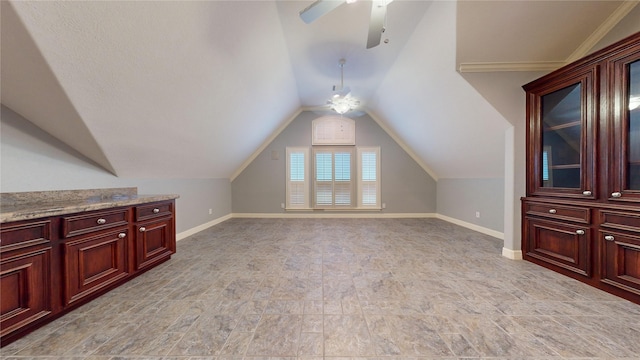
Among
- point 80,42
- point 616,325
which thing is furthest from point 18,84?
point 616,325

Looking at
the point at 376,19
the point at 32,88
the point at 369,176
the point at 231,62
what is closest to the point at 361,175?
the point at 369,176

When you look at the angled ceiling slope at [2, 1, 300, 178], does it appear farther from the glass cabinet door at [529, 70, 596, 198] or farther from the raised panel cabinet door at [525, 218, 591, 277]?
the raised panel cabinet door at [525, 218, 591, 277]

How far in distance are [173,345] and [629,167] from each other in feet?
12.6

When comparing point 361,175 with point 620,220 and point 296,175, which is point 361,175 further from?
point 620,220

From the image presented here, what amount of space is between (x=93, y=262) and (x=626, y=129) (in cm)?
478

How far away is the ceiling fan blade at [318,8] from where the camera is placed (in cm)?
167

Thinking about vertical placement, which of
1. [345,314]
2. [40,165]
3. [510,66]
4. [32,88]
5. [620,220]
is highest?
[510,66]

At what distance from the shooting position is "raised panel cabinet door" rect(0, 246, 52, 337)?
1333mm

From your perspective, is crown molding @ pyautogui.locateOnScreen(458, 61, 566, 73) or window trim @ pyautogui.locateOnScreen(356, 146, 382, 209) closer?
crown molding @ pyautogui.locateOnScreen(458, 61, 566, 73)

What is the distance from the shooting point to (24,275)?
4.66 ft

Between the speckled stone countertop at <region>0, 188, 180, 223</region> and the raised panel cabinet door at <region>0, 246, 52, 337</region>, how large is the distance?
0.24 meters

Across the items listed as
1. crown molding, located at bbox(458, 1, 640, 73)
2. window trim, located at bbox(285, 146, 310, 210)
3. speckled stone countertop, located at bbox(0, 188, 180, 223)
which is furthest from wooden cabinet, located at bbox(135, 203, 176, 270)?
crown molding, located at bbox(458, 1, 640, 73)

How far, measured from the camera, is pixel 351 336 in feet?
4.80

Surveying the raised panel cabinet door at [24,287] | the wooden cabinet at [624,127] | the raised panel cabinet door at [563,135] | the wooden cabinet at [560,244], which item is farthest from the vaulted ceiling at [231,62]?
the wooden cabinet at [560,244]
